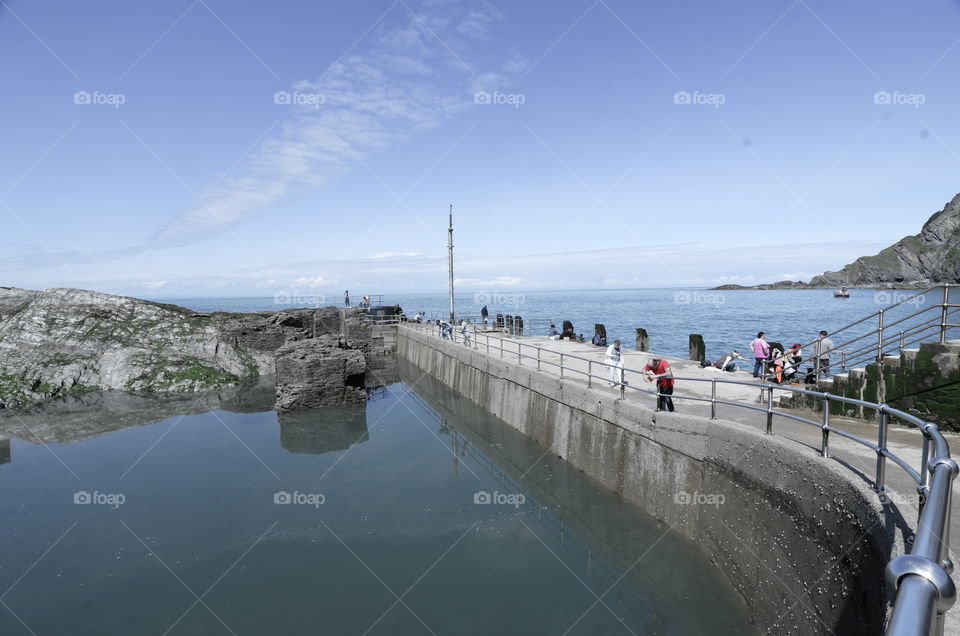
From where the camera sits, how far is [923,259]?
435 ft

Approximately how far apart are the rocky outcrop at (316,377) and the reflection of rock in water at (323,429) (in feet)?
1.74

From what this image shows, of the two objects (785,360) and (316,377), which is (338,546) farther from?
(316,377)

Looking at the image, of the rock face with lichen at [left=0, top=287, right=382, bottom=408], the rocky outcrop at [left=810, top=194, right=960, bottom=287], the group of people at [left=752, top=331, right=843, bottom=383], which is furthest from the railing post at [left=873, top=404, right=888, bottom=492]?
the rocky outcrop at [left=810, top=194, right=960, bottom=287]

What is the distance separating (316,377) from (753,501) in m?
18.2

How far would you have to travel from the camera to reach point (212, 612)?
8.68m

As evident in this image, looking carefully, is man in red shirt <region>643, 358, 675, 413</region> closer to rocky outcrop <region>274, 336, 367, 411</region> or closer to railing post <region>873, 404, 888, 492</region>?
railing post <region>873, 404, 888, 492</region>

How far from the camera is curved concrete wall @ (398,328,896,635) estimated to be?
230 inches

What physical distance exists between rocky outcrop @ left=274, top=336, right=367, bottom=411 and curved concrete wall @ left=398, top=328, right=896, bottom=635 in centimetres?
1103

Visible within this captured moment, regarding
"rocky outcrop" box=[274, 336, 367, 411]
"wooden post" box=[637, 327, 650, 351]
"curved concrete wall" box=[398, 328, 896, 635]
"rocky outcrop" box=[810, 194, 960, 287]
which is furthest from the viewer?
"rocky outcrop" box=[810, 194, 960, 287]

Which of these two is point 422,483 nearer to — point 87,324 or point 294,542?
point 294,542

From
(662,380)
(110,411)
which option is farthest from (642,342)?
(110,411)

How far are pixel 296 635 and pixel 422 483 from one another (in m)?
6.04

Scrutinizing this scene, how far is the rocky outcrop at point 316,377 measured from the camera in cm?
2239

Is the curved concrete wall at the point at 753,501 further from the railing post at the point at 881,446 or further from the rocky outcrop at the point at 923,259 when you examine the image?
the rocky outcrop at the point at 923,259
